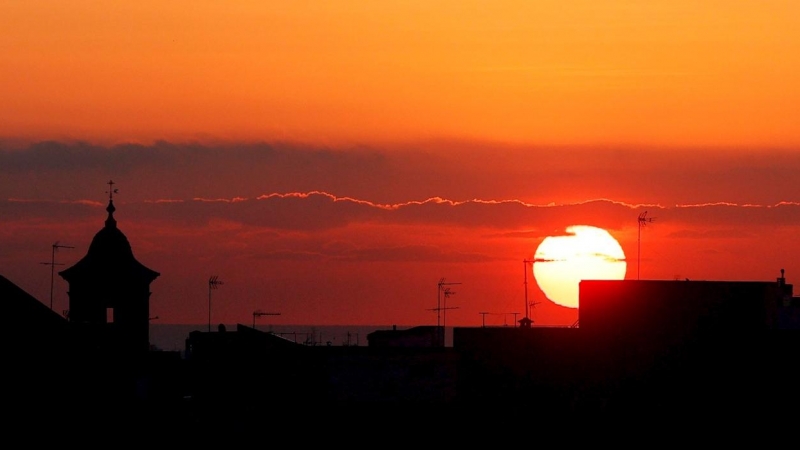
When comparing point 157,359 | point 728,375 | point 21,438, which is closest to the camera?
point 21,438

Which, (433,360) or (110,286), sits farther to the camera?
(433,360)

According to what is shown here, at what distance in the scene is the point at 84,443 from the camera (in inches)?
2263

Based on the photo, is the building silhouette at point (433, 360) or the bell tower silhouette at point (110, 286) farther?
the bell tower silhouette at point (110, 286)

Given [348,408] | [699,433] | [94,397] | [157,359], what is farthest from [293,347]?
[699,433]

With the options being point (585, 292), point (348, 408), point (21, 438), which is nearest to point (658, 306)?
point (585, 292)

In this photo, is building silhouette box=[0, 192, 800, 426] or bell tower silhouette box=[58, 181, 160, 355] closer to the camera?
building silhouette box=[0, 192, 800, 426]

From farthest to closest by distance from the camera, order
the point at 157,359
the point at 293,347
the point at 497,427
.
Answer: the point at 157,359
the point at 293,347
the point at 497,427

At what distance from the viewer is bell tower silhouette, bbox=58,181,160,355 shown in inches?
2766

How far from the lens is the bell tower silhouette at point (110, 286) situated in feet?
230

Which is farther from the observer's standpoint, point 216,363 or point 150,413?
point 216,363

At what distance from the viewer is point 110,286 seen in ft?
231

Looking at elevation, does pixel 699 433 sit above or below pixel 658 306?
below

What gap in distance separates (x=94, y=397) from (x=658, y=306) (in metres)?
21.9

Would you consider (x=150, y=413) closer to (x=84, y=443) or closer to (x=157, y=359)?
(x=84, y=443)
